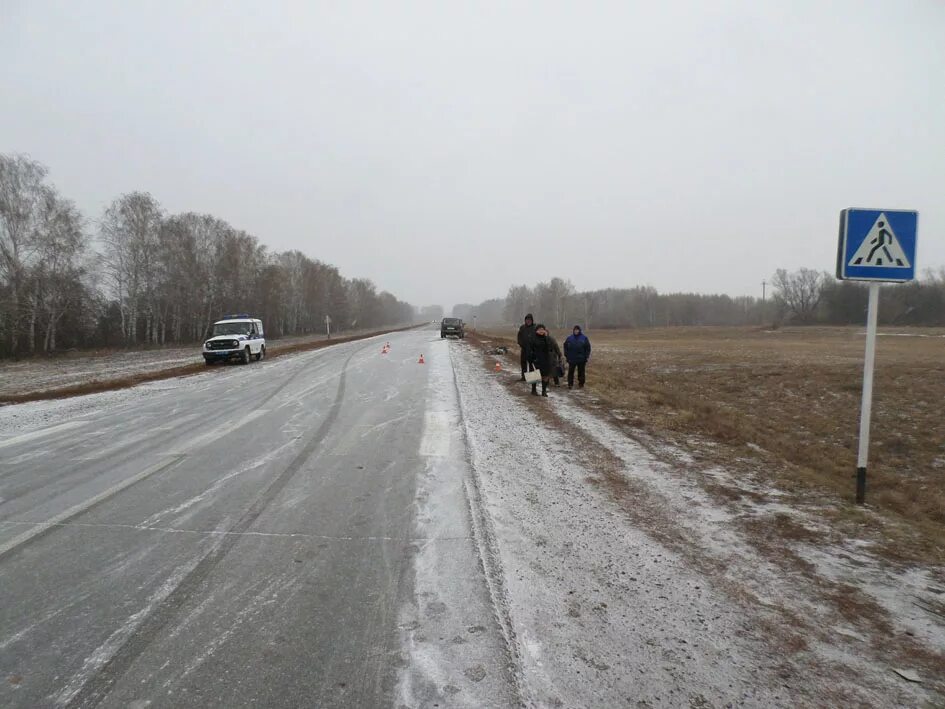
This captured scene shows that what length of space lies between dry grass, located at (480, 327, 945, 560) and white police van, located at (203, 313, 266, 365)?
50.6 ft

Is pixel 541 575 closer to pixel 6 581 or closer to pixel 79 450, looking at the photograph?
pixel 6 581

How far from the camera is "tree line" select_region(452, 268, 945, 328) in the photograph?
86875 millimetres

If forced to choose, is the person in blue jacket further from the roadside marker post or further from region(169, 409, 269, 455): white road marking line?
the roadside marker post

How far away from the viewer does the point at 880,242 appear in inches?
190

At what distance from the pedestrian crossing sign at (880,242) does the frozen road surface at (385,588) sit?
2799 mm

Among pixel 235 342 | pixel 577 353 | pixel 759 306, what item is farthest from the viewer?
pixel 759 306

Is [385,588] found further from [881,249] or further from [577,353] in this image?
[577,353]

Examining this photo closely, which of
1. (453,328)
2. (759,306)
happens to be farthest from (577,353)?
(759,306)

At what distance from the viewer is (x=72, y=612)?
3064mm

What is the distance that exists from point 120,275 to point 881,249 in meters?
49.1

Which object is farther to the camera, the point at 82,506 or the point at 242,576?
the point at 82,506

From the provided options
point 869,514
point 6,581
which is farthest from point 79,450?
point 869,514

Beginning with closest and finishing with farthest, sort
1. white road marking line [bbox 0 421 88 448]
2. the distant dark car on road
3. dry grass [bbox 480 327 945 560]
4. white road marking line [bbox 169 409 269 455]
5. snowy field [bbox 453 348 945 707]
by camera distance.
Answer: snowy field [bbox 453 348 945 707] < dry grass [bbox 480 327 945 560] < white road marking line [bbox 169 409 269 455] < white road marking line [bbox 0 421 88 448] < the distant dark car on road

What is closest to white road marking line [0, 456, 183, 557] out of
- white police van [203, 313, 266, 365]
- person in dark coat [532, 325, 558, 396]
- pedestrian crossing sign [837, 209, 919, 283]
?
pedestrian crossing sign [837, 209, 919, 283]
